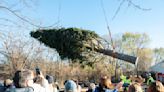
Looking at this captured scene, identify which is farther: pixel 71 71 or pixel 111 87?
pixel 71 71

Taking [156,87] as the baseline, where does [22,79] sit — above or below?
above

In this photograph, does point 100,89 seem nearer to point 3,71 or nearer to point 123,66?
point 3,71

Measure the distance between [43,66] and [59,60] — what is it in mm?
2073

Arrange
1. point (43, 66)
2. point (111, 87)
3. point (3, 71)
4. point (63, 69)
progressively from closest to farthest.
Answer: point (111, 87), point (3, 71), point (43, 66), point (63, 69)

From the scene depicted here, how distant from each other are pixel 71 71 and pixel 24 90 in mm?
40396

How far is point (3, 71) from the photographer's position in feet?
93.7

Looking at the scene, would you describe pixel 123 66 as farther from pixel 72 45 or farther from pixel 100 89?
pixel 100 89

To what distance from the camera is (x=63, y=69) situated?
45031mm

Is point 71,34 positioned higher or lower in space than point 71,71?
higher

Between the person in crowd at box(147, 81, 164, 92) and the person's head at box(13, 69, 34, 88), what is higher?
the person's head at box(13, 69, 34, 88)

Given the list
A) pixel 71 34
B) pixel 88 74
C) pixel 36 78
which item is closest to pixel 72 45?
pixel 71 34

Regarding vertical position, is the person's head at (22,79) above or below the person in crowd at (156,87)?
above

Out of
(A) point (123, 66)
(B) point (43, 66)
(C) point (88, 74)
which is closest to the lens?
(B) point (43, 66)

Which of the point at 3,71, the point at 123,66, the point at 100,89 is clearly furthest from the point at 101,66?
the point at 100,89
